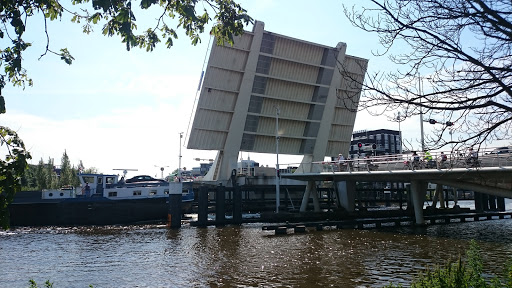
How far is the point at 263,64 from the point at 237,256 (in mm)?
33947

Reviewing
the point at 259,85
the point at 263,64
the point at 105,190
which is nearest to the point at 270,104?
the point at 259,85

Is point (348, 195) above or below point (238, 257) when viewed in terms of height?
above

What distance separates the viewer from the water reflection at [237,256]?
15.5 m

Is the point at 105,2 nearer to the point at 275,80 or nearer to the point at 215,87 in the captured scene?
the point at 215,87

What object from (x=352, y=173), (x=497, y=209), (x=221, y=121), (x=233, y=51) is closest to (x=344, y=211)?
(x=352, y=173)

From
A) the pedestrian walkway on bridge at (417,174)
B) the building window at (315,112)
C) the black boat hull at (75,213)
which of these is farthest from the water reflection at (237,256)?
the building window at (315,112)

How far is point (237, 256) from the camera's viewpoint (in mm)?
20391

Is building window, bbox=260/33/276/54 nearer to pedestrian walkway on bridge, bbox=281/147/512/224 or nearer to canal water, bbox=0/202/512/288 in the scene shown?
pedestrian walkway on bridge, bbox=281/147/512/224

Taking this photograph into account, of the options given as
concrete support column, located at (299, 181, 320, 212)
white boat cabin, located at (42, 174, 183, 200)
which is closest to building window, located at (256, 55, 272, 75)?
concrete support column, located at (299, 181, 320, 212)

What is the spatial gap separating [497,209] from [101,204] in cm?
4620

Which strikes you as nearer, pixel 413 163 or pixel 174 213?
pixel 413 163

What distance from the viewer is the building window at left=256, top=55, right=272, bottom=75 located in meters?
50.7

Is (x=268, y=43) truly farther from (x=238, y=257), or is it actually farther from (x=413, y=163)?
(x=238, y=257)

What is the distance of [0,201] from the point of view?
525cm
